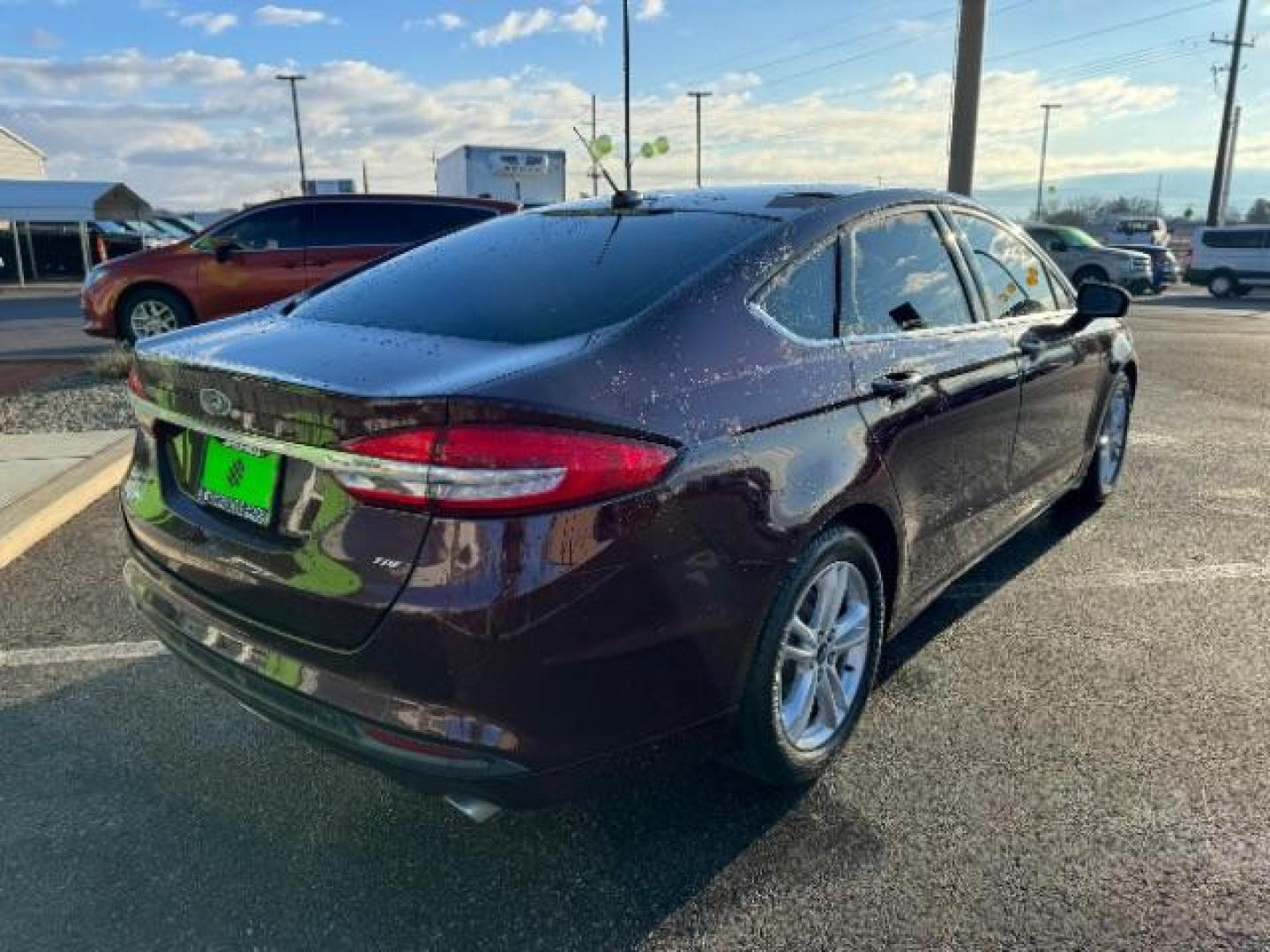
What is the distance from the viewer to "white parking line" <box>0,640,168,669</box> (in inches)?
137

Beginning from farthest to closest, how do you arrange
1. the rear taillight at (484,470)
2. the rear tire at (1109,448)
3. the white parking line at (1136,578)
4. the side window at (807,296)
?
the rear tire at (1109,448), the white parking line at (1136,578), the side window at (807,296), the rear taillight at (484,470)

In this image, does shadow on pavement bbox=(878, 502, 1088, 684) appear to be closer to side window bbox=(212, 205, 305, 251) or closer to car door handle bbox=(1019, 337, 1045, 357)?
car door handle bbox=(1019, 337, 1045, 357)

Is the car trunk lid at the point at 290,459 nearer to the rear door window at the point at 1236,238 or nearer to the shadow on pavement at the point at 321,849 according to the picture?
the shadow on pavement at the point at 321,849

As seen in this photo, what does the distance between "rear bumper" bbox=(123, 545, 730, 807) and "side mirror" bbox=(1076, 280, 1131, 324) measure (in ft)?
9.71

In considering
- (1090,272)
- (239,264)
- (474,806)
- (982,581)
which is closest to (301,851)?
(474,806)

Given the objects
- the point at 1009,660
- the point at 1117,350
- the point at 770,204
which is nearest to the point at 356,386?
the point at 770,204

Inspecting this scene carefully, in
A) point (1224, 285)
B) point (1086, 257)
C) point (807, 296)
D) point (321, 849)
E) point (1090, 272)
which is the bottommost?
point (1224, 285)

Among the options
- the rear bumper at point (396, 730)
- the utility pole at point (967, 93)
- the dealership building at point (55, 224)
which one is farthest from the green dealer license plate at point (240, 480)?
the dealership building at point (55, 224)

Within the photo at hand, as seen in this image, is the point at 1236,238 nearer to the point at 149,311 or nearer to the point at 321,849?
the point at 149,311

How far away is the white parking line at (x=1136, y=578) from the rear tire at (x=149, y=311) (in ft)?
28.4

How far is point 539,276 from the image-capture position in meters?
2.77

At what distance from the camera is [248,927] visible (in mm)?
2197

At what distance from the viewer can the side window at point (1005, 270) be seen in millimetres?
3643

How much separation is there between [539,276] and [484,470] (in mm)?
1052
